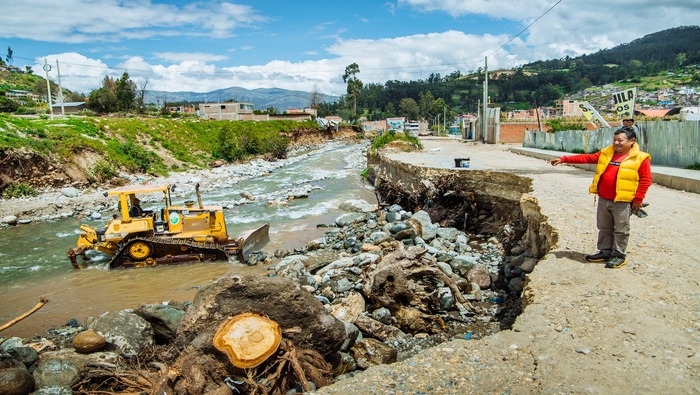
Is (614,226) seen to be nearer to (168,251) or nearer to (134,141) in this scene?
(168,251)

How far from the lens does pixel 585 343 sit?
4.21 metres

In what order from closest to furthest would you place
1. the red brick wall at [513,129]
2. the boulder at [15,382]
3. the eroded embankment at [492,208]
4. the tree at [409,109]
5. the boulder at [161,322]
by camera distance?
1. the boulder at [15,382]
2. the boulder at [161,322]
3. the eroded embankment at [492,208]
4. the red brick wall at [513,129]
5. the tree at [409,109]

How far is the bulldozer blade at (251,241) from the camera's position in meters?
11.7

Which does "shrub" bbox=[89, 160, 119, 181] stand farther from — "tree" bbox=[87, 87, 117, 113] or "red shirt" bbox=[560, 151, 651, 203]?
"tree" bbox=[87, 87, 117, 113]

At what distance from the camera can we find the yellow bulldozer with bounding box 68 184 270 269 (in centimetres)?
1123

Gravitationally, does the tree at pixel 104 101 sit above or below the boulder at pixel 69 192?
above

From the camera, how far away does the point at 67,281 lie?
10859 millimetres

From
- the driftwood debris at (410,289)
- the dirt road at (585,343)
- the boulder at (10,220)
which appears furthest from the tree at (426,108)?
the dirt road at (585,343)

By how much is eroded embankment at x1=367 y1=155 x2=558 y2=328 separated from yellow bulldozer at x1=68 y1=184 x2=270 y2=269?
6381mm

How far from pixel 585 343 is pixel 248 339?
3.27 meters

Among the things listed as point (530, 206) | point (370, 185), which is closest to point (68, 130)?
point (370, 185)

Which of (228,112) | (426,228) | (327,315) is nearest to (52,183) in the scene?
(426,228)

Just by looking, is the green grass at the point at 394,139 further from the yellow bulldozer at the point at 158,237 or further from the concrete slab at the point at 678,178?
the yellow bulldozer at the point at 158,237

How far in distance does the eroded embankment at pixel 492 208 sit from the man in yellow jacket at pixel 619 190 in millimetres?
1201
